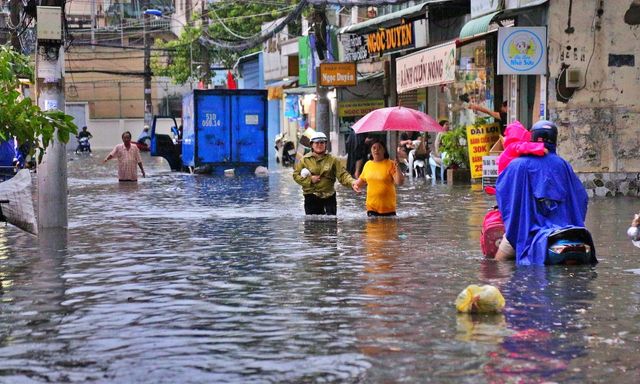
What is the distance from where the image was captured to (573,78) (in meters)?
24.6

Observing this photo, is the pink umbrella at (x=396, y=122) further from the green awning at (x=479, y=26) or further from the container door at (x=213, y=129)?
the container door at (x=213, y=129)

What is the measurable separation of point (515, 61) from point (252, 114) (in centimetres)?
1618

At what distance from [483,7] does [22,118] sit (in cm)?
1776

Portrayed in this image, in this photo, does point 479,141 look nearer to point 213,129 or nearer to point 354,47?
point 213,129

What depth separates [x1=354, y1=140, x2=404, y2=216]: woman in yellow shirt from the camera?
720 inches

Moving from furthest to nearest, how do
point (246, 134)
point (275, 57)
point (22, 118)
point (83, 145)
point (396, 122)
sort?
1. point (83, 145)
2. point (275, 57)
3. point (246, 134)
4. point (396, 122)
5. point (22, 118)

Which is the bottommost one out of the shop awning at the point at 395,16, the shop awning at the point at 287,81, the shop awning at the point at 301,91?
the shop awning at the point at 301,91

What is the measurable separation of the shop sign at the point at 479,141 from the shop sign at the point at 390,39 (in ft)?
25.2

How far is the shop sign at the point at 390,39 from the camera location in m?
36.8

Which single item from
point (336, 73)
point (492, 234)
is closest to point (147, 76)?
point (336, 73)

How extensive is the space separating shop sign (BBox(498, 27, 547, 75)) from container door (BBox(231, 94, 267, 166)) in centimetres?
1555

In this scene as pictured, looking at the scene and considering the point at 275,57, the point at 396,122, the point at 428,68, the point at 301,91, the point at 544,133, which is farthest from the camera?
the point at 275,57

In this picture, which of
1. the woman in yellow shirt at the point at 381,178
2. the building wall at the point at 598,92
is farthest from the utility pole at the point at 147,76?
the woman in yellow shirt at the point at 381,178

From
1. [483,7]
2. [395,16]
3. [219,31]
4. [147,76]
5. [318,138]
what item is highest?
[219,31]
